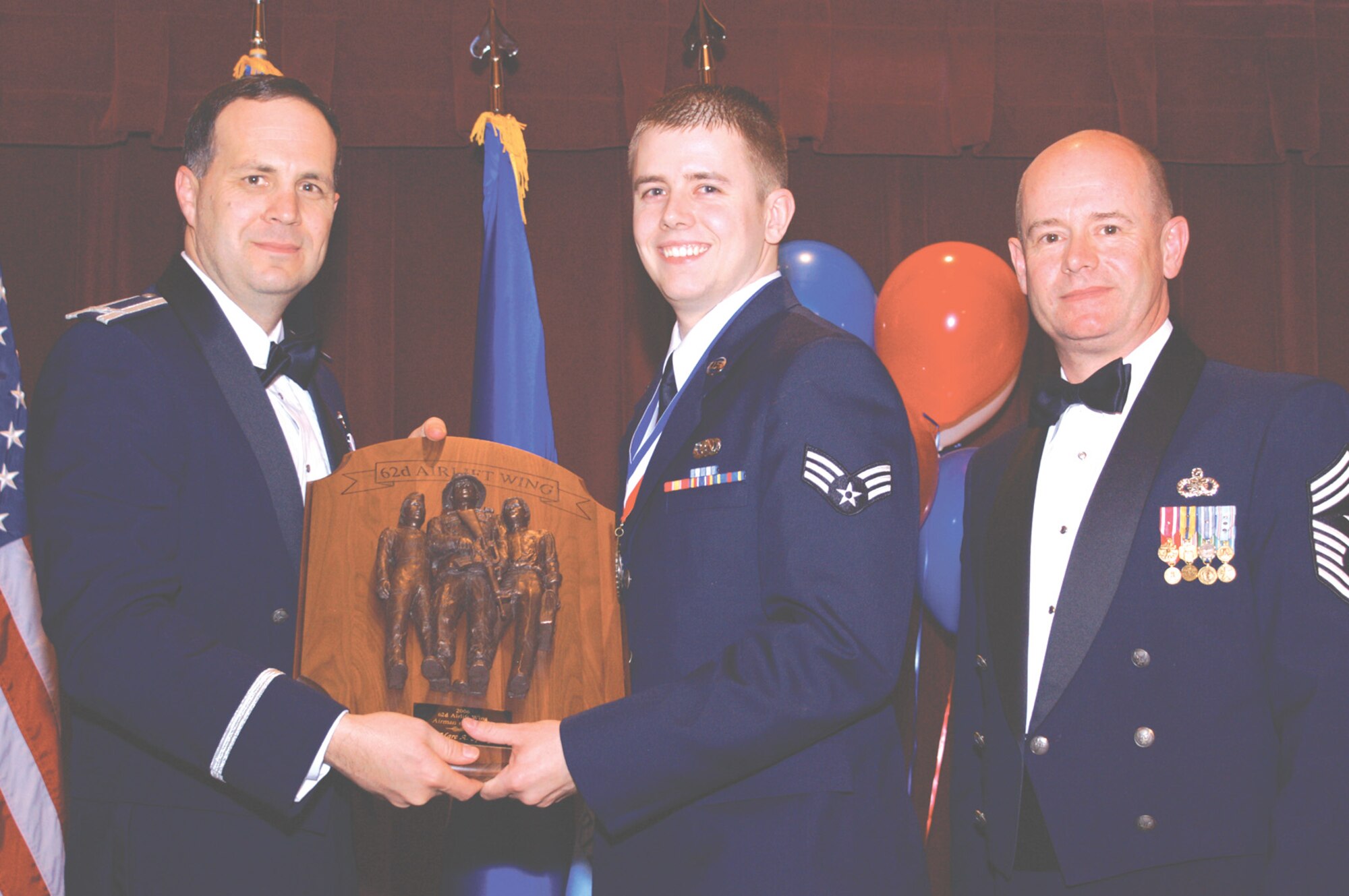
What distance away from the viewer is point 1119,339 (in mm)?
2426

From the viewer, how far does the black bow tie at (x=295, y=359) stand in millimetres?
2432

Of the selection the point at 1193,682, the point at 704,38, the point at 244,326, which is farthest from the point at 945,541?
the point at 244,326

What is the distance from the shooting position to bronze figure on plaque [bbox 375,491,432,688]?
6.84 ft

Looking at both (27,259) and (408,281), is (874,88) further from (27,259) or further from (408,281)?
(27,259)

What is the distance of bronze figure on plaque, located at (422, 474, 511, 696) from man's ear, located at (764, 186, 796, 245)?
0.85 metres

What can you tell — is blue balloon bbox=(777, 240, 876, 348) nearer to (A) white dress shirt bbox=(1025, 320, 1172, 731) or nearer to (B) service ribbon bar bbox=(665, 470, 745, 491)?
(A) white dress shirt bbox=(1025, 320, 1172, 731)

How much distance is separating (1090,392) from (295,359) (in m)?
1.75

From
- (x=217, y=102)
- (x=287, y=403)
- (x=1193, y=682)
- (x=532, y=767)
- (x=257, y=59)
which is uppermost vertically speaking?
(x=257, y=59)

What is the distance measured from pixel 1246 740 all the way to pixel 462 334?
3.47m

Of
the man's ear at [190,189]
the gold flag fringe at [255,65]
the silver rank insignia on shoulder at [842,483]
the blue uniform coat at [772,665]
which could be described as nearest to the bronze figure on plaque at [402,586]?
the blue uniform coat at [772,665]

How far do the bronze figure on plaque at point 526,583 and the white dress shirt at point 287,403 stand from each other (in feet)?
1.66

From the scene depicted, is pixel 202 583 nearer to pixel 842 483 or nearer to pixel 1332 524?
pixel 842 483

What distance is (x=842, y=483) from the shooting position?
75.6 inches

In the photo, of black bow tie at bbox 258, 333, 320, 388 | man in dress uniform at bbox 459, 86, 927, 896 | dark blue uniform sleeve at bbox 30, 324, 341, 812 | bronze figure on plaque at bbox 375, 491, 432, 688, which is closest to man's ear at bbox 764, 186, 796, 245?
man in dress uniform at bbox 459, 86, 927, 896
